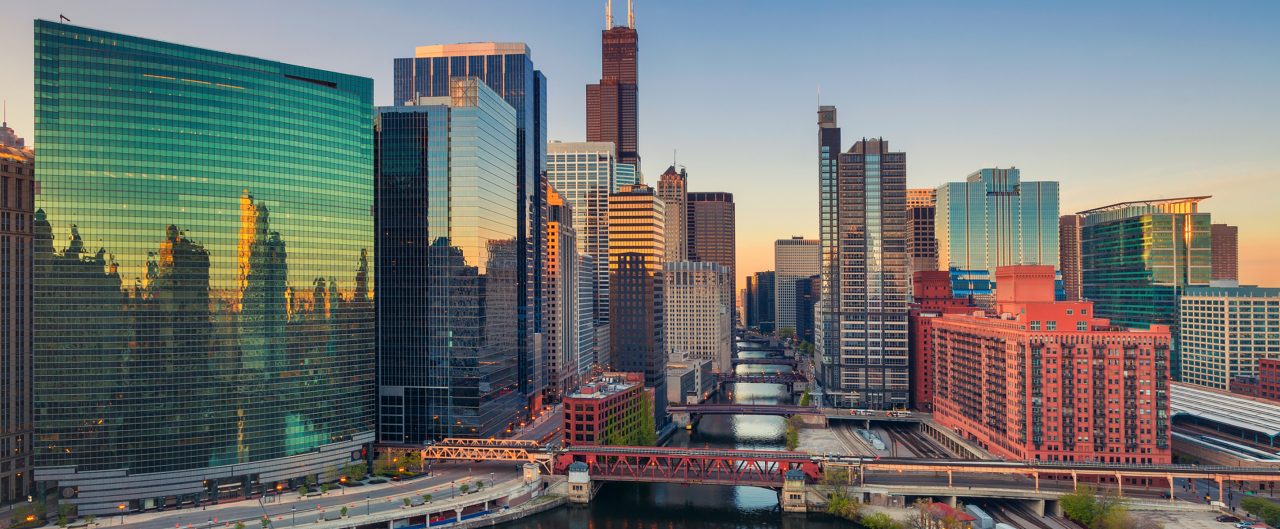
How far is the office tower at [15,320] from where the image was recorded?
5231 inches

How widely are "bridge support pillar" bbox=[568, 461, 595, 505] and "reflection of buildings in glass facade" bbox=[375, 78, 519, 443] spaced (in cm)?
2810

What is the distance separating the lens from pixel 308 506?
134125mm

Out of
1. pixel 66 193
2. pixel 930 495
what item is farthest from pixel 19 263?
pixel 930 495

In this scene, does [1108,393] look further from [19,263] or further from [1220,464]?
[19,263]

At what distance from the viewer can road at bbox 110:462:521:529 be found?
125 m

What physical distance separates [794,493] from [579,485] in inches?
1602

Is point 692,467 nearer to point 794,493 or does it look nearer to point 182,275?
point 794,493

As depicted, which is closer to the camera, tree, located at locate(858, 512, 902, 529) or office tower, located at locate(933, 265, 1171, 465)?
tree, located at locate(858, 512, 902, 529)

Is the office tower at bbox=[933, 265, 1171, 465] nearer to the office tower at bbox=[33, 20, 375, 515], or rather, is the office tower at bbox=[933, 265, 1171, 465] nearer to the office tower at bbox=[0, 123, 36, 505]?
the office tower at bbox=[33, 20, 375, 515]

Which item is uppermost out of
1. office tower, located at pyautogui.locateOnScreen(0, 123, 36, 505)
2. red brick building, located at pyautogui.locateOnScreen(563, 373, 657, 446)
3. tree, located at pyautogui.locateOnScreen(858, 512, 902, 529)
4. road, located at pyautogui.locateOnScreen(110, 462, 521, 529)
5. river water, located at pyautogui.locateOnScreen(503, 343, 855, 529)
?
office tower, located at pyautogui.locateOnScreen(0, 123, 36, 505)

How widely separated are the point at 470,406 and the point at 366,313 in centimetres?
2928

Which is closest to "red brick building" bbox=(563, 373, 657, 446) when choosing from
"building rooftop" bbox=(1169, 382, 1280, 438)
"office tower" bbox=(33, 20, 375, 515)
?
"office tower" bbox=(33, 20, 375, 515)

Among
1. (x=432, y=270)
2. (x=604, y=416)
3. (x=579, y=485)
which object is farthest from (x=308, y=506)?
(x=604, y=416)

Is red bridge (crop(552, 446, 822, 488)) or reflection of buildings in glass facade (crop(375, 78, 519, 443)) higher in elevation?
reflection of buildings in glass facade (crop(375, 78, 519, 443))
